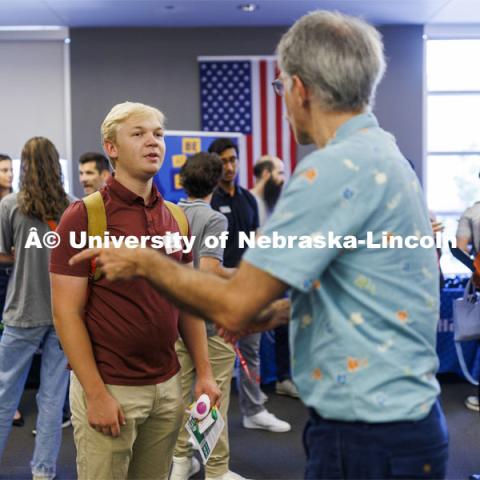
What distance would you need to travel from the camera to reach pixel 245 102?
24.5 ft

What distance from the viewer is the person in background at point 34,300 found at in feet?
10.2

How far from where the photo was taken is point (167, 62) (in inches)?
296

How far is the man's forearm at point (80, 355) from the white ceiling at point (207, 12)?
4.99 meters

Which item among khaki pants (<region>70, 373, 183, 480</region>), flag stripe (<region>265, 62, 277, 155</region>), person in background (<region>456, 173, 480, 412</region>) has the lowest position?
khaki pants (<region>70, 373, 183, 480</region>)

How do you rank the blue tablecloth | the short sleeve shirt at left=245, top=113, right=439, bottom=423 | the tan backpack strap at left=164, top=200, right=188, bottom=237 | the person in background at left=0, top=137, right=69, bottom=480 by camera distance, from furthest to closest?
the blue tablecloth → the person in background at left=0, top=137, right=69, bottom=480 → the tan backpack strap at left=164, top=200, right=188, bottom=237 → the short sleeve shirt at left=245, top=113, right=439, bottom=423

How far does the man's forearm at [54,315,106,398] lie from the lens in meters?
1.83

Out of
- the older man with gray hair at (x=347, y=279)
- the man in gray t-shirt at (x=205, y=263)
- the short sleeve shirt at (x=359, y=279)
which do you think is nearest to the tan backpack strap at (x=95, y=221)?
the older man with gray hair at (x=347, y=279)

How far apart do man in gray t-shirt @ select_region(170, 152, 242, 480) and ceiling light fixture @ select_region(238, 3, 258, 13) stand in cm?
358

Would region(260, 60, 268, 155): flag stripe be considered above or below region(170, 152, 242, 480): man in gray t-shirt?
above

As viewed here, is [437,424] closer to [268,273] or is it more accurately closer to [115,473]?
[268,273]

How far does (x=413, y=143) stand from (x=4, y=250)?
5259 millimetres

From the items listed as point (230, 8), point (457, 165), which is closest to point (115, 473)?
point (230, 8)

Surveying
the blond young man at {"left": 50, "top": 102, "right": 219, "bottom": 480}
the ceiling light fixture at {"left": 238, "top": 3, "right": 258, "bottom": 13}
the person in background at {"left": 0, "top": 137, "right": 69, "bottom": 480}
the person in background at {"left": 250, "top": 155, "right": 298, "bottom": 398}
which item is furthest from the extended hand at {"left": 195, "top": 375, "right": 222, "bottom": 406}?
the ceiling light fixture at {"left": 238, "top": 3, "right": 258, "bottom": 13}

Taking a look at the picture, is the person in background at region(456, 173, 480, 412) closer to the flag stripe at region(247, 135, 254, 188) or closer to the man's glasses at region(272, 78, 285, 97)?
the man's glasses at region(272, 78, 285, 97)
